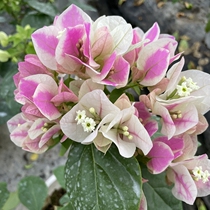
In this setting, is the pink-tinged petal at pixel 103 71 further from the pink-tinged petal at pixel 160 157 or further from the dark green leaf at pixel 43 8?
the dark green leaf at pixel 43 8

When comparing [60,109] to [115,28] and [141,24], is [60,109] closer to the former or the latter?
[115,28]

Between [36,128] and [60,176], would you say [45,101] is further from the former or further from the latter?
[60,176]

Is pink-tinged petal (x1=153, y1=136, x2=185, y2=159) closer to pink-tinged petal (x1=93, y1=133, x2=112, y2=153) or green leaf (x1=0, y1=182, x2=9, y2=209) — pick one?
pink-tinged petal (x1=93, y1=133, x2=112, y2=153)

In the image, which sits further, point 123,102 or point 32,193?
point 32,193

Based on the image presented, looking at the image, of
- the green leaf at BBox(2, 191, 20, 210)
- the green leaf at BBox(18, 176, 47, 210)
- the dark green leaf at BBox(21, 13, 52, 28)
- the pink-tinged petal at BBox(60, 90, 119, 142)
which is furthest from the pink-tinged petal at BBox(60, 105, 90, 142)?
the dark green leaf at BBox(21, 13, 52, 28)

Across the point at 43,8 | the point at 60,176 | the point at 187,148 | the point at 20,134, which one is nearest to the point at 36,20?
the point at 43,8

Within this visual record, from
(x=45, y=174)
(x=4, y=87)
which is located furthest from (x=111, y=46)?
(x=45, y=174)
